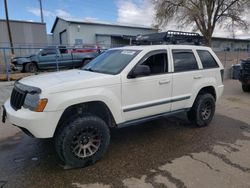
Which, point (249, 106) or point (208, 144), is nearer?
point (208, 144)

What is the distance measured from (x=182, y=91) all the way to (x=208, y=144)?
1.10 m

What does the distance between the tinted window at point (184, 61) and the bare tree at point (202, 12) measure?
21.3m

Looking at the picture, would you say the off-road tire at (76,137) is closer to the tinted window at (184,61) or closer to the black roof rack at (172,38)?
the tinted window at (184,61)

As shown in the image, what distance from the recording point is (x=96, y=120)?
10.8ft

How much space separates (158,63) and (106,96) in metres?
1.42

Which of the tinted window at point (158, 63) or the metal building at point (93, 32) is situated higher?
the metal building at point (93, 32)

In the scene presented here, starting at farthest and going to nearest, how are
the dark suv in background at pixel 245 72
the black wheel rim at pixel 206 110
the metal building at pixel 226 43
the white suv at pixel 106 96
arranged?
1. the metal building at pixel 226 43
2. the dark suv in background at pixel 245 72
3. the black wheel rim at pixel 206 110
4. the white suv at pixel 106 96

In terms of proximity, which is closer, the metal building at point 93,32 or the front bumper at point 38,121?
the front bumper at point 38,121

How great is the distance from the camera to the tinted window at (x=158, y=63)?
13.5ft

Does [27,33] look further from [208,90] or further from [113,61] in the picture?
[208,90]

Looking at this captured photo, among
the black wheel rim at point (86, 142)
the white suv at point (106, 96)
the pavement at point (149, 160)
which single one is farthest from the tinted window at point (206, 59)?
the black wheel rim at point (86, 142)

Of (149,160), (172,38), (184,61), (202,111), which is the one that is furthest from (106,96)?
(202,111)

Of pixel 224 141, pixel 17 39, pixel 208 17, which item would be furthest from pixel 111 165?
pixel 17 39

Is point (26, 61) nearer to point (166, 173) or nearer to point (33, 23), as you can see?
point (166, 173)
